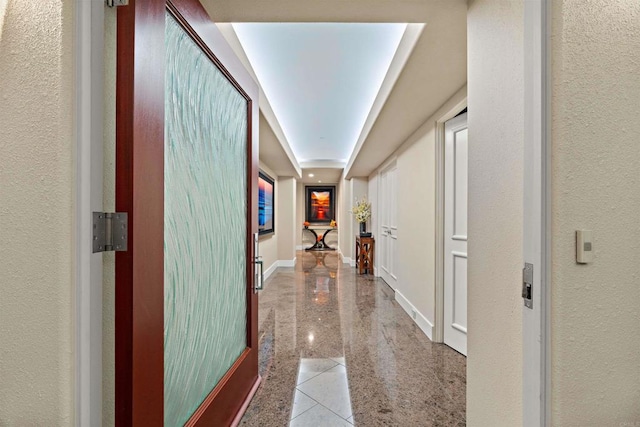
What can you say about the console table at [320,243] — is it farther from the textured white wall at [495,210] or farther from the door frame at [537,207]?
the door frame at [537,207]

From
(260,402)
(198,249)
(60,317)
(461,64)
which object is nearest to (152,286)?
(60,317)

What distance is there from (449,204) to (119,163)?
8.02ft

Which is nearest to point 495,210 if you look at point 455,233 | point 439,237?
point 455,233

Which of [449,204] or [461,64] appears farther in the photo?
[449,204]

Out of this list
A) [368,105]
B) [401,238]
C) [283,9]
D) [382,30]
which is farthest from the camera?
[401,238]

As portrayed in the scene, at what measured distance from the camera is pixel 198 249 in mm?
1285

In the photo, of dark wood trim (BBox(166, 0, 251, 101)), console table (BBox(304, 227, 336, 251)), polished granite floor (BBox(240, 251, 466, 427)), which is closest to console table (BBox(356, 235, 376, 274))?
polished granite floor (BBox(240, 251, 466, 427))

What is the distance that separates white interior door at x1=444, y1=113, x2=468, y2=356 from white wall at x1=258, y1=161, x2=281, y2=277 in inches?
123

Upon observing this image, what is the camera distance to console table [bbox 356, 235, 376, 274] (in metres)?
5.81

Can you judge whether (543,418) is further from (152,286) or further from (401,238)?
(401,238)

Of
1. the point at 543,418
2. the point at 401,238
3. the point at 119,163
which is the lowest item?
the point at 543,418

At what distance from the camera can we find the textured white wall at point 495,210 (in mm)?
969

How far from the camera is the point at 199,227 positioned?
1294 mm

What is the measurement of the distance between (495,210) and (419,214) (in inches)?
81.2
